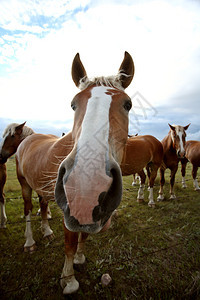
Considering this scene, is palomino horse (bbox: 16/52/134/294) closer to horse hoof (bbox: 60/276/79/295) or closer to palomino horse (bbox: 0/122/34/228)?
horse hoof (bbox: 60/276/79/295)

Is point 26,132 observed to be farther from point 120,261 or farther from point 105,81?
point 120,261

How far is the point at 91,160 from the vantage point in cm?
114

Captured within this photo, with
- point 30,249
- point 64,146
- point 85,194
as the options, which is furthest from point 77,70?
point 30,249

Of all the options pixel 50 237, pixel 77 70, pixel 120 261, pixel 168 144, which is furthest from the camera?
pixel 168 144

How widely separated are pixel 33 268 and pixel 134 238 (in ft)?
7.93

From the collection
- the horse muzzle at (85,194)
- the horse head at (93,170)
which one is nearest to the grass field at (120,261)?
the horse head at (93,170)

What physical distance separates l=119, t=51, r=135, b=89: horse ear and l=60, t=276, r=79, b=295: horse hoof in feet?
10.8

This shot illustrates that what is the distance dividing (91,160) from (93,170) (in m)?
0.08

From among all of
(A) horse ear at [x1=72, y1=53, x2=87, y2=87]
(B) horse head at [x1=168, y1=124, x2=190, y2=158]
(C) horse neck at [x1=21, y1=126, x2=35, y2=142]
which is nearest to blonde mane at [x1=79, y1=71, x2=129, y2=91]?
(A) horse ear at [x1=72, y1=53, x2=87, y2=87]

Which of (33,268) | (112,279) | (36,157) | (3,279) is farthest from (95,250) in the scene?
(36,157)

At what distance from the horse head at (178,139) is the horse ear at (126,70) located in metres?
4.62

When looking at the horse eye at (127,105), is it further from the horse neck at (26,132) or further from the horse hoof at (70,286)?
the horse neck at (26,132)

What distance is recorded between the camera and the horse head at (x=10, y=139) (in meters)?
4.08

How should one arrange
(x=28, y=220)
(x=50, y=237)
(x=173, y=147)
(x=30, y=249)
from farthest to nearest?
(x=173, y=147) → (x=50, y=237) → (x=28, y=220) → (x=30, y=249)
